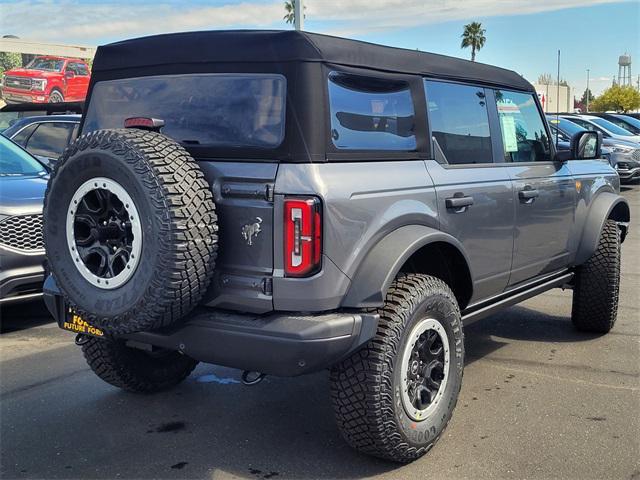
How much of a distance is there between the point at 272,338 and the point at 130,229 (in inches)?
30.2

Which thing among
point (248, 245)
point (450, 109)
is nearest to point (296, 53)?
point (248, 245)

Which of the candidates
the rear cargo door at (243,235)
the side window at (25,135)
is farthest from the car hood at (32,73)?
the rear cargo door at (243,235)

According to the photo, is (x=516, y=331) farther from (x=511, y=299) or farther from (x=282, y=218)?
(x=282, y=218)

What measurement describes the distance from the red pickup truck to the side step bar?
20.8 meters

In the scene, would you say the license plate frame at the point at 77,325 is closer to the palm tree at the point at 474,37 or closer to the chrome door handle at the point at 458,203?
the chrome door handle at the point at 458,203

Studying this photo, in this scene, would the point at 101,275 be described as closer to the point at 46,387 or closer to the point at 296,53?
the point at 296,53

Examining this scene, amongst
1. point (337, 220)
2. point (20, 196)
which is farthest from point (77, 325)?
point (20, 196)

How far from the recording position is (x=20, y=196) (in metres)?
5.56

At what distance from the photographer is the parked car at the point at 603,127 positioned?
16.8 metres

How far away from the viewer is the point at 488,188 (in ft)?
13.0

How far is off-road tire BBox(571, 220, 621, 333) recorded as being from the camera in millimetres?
5230

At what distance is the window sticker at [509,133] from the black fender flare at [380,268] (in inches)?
61.0

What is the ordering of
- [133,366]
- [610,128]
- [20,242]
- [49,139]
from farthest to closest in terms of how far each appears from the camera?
[610,128] < [49,139] < [20,242] < [133,366]

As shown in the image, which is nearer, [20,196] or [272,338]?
[272,338]
